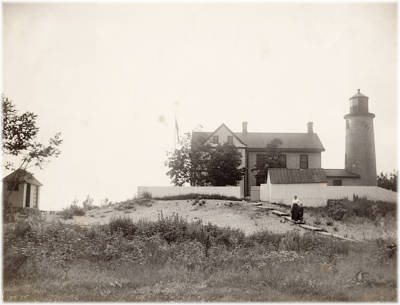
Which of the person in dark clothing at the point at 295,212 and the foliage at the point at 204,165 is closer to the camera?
the person in dark clothing at the point at 295,212

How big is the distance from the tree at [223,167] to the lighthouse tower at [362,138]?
1071 cm

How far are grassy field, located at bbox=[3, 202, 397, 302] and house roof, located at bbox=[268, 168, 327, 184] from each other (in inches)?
560

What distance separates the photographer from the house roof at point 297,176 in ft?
93.9

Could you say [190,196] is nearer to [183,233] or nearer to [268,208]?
[268,208]

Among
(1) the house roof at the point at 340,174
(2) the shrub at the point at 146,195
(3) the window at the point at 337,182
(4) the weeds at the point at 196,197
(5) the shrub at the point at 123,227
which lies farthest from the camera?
(3) the window at the point at 337,182

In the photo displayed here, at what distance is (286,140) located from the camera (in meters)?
41.5

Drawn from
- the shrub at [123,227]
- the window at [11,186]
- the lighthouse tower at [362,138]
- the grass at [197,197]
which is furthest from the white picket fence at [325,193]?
the window at [11,186]

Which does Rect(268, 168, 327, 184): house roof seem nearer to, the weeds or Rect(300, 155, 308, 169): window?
the weeds

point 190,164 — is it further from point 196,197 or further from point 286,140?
point 286,140

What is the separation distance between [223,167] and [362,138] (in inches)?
490

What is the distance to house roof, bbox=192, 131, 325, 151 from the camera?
40406mm

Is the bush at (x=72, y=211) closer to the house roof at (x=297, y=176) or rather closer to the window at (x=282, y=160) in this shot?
the house roof at (x=297, y=176)

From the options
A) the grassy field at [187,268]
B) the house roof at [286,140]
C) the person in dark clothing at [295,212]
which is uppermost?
the house roof at [286,140]

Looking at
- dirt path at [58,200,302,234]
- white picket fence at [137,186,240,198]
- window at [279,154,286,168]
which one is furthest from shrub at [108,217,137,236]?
window at [279,154,286,168]
